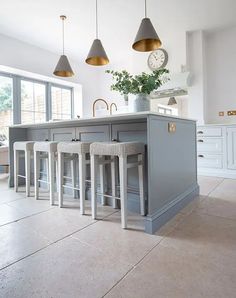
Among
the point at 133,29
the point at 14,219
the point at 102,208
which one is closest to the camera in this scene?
the point at 14,219

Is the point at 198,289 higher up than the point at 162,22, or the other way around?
the point at 162,22

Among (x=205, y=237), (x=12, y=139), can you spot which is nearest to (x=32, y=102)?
(x=12, y=139)

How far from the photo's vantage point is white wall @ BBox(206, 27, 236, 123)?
4328 millimetres

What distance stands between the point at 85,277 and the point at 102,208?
3.76ft

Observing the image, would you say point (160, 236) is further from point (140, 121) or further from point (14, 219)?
point (14, 219)

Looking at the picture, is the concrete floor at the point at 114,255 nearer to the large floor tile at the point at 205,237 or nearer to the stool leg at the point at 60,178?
the large floor tile at the point at 205,237

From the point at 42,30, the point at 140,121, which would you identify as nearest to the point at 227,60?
the point at 140,121

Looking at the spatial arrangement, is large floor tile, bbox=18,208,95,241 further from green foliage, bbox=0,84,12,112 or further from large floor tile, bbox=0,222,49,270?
green foliage, bbox=0,84,12,112

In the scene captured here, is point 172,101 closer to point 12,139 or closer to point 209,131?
point 209,131

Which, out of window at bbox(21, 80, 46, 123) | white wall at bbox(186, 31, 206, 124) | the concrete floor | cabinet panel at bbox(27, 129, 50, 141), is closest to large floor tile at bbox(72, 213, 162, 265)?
the concrete floor

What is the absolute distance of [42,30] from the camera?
4.36 meters

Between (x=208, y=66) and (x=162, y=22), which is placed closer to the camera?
(x=162, y=22)

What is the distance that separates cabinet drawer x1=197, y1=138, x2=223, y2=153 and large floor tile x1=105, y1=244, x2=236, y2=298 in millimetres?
2891

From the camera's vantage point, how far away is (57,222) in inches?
76.4
